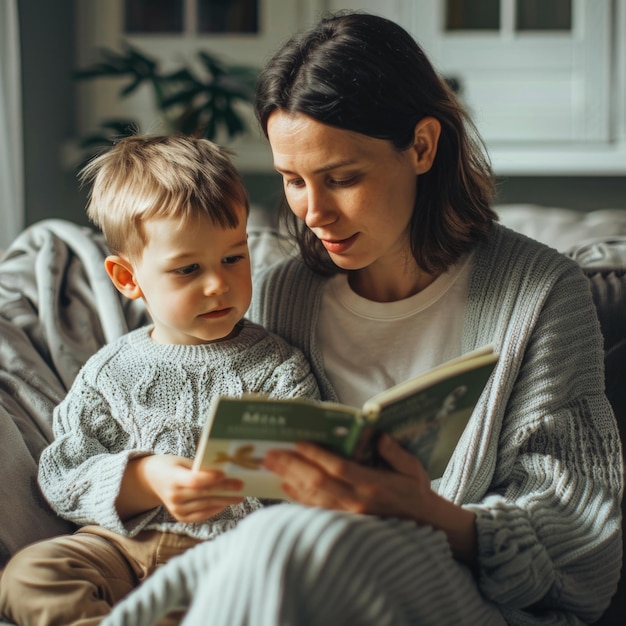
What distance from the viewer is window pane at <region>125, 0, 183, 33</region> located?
3.04 metres

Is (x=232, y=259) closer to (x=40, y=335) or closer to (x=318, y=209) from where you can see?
(x=318, y=209)

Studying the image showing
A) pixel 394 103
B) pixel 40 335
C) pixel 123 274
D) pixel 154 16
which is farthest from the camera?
pixel 154 16

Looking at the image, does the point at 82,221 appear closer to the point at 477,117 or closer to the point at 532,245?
the point at 477,117

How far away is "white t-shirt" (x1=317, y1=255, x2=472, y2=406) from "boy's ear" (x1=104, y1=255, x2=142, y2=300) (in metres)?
0.33

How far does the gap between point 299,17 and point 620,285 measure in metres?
1.75

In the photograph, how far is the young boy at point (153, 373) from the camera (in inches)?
50.6

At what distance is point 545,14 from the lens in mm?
2832

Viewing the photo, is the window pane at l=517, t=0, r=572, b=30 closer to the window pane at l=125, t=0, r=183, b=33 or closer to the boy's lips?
the window pane at l=125, t=0, r=183, b=33

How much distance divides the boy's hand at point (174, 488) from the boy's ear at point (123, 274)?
29cm

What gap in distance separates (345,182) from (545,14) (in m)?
Answer: 1.80

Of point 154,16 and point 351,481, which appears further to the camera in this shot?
point 154,16

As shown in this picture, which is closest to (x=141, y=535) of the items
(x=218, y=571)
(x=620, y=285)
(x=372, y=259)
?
(x=218, y=571)

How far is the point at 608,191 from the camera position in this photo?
9.74ft

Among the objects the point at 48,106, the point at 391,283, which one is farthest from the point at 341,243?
the point at 48,106
